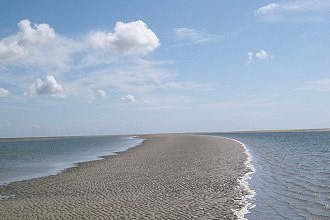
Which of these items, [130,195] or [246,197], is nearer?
[246,197]

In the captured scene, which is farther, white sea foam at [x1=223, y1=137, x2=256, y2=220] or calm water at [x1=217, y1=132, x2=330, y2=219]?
white sea foam at [x1=223, y1=137, x2=256, y2=220]

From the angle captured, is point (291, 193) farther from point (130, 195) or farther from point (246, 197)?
point (130, 195)

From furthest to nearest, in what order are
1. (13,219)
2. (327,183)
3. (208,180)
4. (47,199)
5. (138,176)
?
(138,176)
(208,180)
(327,183)
(47,199)
(13,219)

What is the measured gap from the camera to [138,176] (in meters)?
25.8

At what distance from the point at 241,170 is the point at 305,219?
14.1 m

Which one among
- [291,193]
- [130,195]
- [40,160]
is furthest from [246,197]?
[40,160]

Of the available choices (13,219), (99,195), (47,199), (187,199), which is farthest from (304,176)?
(13,219)

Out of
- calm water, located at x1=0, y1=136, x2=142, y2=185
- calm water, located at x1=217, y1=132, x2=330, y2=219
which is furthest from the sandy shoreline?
calm water, located at x1=0, y1=136, x2=142, y2=185

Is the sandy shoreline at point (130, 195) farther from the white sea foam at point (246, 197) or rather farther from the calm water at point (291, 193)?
the calm water at point (291, 193)

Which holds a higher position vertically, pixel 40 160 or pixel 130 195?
pixel 130 195

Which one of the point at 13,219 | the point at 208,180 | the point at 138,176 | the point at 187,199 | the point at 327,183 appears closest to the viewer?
the point at 13,219

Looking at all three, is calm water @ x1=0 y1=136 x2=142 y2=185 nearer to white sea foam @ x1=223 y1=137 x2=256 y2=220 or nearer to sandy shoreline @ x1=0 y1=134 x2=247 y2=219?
sandy shoreline @ x1=0 y1=134 x2=247 y2=219

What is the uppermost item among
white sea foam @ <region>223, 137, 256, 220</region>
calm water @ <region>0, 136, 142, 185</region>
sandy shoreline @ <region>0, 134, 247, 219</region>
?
white sea foam @ <region>223, 137, 256, 220</region>

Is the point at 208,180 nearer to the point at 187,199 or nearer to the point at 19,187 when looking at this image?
the point at 187,199
